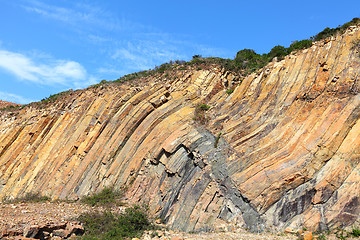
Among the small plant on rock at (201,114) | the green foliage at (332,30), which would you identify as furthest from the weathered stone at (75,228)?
the green foliage at (332,30)

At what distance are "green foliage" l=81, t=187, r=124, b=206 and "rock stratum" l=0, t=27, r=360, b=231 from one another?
53 centimetres

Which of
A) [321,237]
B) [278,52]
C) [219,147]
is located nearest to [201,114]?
[219,147]

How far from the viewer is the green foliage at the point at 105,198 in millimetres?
15449

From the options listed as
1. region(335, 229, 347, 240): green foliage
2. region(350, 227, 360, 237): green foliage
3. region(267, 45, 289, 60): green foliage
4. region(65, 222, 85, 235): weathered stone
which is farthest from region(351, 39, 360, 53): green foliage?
region(65, 222, 85, 235): weathered stone

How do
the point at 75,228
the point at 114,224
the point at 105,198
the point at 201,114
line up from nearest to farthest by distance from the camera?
the point at 75,228, the point at 114,224, the point at 105,198, the point at 201,114

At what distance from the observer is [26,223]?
40.8 feet

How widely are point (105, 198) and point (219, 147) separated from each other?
7.13 m

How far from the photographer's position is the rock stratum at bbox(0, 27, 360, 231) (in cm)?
1180

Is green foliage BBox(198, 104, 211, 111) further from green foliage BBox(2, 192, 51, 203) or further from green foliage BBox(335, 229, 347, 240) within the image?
green foliage BBox(2, 192, 51, 203)

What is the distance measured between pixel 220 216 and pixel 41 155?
15.0 metres

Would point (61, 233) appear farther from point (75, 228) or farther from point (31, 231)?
point (31, 231)

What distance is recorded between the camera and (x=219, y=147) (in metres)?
14.7

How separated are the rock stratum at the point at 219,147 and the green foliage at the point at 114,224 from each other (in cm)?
115

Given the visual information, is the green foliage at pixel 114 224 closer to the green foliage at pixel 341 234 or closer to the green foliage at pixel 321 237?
the green foliage at pixel 321 237
